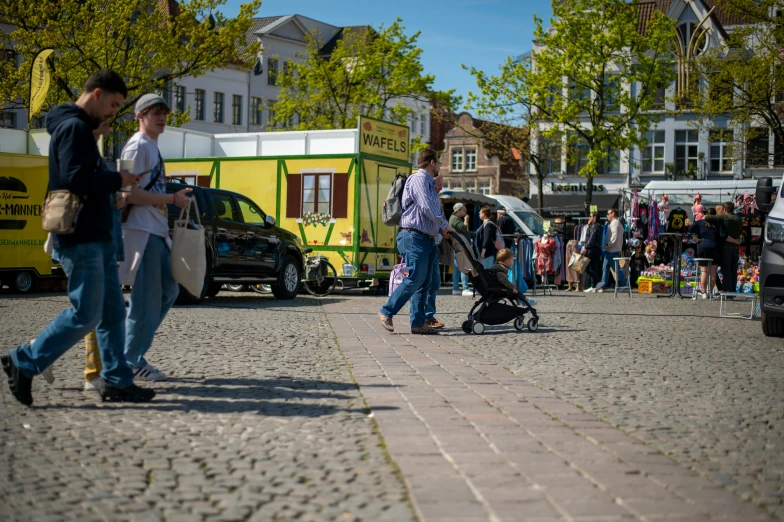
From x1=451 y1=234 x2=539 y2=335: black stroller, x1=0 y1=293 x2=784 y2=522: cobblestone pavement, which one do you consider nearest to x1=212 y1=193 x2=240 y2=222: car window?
x1=451 y1=234 x2=539 y2=335: black stroller

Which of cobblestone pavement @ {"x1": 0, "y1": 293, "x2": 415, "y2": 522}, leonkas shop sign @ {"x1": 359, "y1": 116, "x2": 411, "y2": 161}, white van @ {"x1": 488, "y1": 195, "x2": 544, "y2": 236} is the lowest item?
cobblestone pavement @ {"x1": 0, "y1": 293, "x2": 415, "y2": 522}

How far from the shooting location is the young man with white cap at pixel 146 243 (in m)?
6.70

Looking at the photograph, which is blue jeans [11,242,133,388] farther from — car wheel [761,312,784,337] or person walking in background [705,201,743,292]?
person walking in background [705,201,743,292]

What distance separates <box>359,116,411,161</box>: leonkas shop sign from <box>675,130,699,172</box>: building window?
3566cm

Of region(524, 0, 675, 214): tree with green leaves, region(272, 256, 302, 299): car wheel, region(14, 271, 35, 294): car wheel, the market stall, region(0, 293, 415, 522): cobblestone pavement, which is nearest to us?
region(0, 293, 415, 522): cobblestone pavement

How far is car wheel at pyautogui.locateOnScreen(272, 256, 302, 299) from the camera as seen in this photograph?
18281 millimetres

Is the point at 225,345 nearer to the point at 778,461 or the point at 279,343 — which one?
the point at 279,343

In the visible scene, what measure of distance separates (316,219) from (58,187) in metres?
15.2

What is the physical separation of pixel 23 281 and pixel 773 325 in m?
13.6

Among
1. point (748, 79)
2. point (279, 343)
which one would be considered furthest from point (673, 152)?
point (279, 343)

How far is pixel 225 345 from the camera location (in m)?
9.79

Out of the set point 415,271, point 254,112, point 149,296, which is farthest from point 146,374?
point 254,112

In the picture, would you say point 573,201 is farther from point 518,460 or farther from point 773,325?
point 518,460

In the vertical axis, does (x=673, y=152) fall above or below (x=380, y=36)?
below
